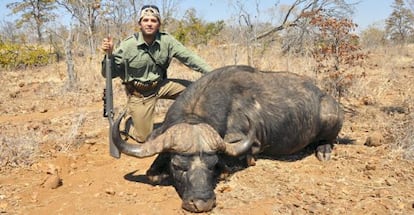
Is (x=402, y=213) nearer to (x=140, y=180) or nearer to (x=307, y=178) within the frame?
(x=307, y=178)

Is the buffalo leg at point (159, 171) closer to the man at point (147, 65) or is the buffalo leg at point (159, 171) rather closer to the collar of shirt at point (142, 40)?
the man at point (147, 65)

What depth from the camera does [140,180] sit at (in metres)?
4.02

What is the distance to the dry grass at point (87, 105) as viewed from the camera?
4.79m

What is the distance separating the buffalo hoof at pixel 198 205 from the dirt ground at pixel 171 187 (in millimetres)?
86

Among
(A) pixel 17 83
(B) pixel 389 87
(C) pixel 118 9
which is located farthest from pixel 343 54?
(C) pixel 118 9

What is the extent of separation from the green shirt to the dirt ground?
0.99 meters

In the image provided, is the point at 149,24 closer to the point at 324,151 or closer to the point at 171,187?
the point at 171,187

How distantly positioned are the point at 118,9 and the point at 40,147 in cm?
1171

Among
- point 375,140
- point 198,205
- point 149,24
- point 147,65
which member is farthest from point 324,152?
point 149,24

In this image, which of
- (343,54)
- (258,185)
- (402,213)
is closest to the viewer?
(402,213)

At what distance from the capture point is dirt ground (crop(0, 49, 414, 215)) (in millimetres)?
3369

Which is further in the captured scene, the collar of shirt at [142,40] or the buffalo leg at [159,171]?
the collar of shirt at [142,40]

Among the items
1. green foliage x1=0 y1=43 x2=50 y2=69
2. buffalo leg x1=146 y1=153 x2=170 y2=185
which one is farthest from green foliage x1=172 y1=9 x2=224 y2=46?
buffalo leg x1=146 y1=153 x2=170 y2=185

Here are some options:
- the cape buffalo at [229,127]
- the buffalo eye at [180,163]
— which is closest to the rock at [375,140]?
the cape buffalo at [229,127]
